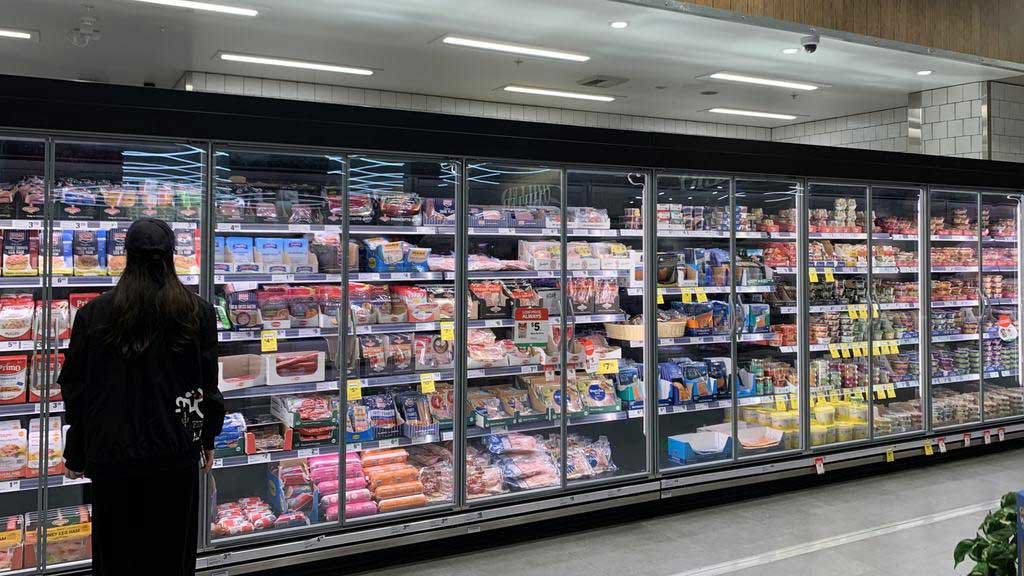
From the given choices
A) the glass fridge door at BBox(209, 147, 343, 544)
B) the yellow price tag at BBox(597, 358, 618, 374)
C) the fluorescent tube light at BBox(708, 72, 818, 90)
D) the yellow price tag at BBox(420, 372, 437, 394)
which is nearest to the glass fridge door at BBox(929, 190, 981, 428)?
the fluorescent tube light at BBox(708, 72, 818, 90)

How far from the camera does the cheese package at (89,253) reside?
3611 mm

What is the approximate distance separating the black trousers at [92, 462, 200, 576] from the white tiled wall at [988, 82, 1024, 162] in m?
8.25

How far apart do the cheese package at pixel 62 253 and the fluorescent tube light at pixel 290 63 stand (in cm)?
436

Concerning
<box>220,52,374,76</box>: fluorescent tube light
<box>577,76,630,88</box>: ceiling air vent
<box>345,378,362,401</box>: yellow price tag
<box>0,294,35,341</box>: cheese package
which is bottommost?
<box>345,378,362,401</box>: yellow price tag

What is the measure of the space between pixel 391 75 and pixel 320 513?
5599 mm

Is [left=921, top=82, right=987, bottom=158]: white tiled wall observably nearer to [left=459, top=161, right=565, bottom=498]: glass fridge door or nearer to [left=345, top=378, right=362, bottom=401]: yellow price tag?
[left=459, top=161, right=565, bottom=498]: glass fridge door

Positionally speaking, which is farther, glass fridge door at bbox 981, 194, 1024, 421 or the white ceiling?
→ glass fridge door at bbox 981, 194, 1024, 421

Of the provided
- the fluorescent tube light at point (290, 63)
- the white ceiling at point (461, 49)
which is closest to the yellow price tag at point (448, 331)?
the white ceiling at point (461, 49)

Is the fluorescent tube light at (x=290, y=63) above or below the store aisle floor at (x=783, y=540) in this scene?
above

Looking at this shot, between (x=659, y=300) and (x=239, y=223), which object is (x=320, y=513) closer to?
(x=239, y=223)

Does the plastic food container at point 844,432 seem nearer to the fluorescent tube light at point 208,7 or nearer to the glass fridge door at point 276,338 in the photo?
the glass fridge door at point 276,338

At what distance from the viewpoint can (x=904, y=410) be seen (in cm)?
615

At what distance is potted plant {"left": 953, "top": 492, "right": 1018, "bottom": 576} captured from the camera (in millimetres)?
2126

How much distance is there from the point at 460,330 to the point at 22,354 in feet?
7.05
